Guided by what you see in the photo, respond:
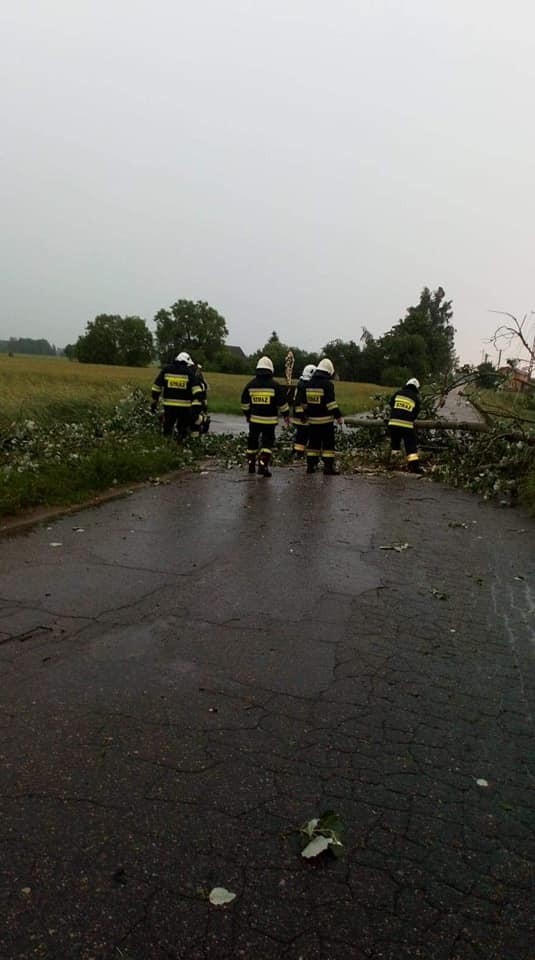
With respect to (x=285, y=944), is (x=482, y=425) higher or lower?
higher

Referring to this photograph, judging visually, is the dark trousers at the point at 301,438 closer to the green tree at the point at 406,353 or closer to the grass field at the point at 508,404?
the grass field at the point at 508,404

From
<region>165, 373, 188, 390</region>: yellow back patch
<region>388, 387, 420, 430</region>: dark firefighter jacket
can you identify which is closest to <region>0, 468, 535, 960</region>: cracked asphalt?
<region>388, 387, 420, 430</region>: dark firefighter jacket

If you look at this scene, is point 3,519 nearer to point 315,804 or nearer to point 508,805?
point 315,804

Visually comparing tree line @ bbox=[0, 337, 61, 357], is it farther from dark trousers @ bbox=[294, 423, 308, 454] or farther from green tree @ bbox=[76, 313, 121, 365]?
dark trousers @ bbox=[294, 423, 308, 454]

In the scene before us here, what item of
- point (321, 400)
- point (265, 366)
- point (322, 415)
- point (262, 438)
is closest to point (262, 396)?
point (265, 366)

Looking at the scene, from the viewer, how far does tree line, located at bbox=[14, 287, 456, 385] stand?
82.3 metres

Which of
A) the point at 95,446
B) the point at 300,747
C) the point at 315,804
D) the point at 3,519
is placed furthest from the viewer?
the point at 95,446

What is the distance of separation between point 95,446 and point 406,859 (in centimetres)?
872

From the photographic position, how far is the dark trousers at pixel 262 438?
10585 millimetres

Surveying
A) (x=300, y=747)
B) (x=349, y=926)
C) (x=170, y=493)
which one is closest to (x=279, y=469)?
(x=170, y=493)

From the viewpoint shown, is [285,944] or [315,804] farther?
[315,804]

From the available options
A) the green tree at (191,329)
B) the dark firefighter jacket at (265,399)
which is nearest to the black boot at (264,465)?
the dark firefighter jacket at (265,399)

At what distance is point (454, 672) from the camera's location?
3.80 metres

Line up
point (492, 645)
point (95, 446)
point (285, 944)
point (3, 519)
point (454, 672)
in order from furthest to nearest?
point (95, 446) → point (3, 519) → point (492, 645) → point (454, 672) → point (285, 944)
